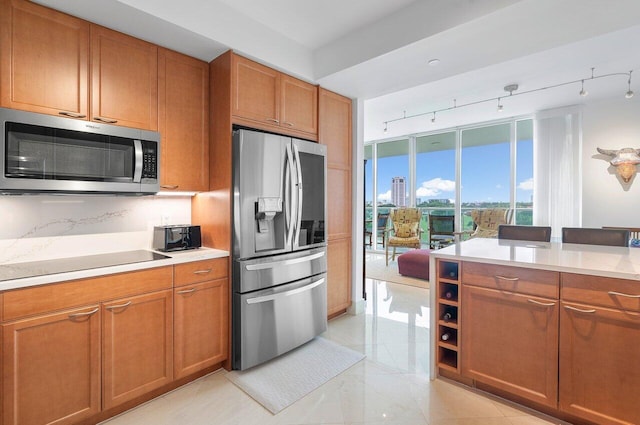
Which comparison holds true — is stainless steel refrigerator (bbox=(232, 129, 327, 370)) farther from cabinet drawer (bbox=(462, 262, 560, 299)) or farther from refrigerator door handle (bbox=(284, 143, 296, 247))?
cabinet drawer (bbox=(462, 262, 560, 299))

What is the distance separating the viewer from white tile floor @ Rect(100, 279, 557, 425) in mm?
1766

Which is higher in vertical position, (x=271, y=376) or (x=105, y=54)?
(x=105, y=54)

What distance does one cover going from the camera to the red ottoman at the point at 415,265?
4.78m

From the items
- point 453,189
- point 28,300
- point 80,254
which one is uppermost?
point 453,189

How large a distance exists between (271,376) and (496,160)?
5673 mm

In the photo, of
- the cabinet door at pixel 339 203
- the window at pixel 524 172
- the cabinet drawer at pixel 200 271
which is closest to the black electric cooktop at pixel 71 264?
the cabinet drawer at pixel 200 271

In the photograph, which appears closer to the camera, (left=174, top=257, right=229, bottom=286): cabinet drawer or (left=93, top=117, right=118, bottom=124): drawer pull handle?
(left=93, top=117, right=118, bottom=124): drawer pull handle

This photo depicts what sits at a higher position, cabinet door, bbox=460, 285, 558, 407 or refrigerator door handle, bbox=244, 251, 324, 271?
refrigerator door handle, bbox=244, 251, 324, 271

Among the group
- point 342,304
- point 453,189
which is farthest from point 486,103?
point 342,304

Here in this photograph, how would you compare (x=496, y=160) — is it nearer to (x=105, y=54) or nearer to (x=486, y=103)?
(x=486, y=103)

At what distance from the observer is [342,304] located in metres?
3.31

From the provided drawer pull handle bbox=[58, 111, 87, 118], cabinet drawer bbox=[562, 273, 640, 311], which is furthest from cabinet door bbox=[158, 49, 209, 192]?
cabinet drawer bbox=[562, 273, 640, 311]

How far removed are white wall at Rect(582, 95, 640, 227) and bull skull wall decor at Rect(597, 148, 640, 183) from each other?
0.08 meters

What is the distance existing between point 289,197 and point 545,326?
1.87 metres
